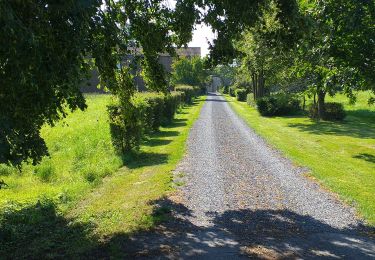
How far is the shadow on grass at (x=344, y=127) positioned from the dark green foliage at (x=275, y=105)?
5.65 m

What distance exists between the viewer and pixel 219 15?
9.02 m

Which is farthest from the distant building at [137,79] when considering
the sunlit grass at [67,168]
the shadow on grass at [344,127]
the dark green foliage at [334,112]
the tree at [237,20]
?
the dark green foliage at [334,112]

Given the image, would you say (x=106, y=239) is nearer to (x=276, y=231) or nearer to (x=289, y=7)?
(x=276, y=231)

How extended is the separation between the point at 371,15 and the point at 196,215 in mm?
8834

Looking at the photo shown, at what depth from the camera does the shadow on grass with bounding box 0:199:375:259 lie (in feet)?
22.3

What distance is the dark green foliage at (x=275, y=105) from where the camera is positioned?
34.9 meters

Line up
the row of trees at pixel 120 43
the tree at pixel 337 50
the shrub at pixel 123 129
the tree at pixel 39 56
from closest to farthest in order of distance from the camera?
the tree at pixel 39 56, the row of trees at pixel 120 43, the tree at pixel 337 50, the shrub at pixel 123 129

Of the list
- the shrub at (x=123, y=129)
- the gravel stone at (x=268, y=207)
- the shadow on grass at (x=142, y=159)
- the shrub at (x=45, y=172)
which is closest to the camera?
the gravel stone at (x=268, y=207)

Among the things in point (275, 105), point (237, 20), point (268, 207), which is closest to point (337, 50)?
point (237, 20)

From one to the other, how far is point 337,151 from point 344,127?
9512mm

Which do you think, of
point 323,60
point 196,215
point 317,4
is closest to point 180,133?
point 323,60

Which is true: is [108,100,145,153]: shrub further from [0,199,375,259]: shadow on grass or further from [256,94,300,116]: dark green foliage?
[256,94,300,116]: dark green foliage

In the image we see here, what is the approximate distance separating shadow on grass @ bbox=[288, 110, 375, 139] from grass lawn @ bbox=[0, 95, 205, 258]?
1053 cm

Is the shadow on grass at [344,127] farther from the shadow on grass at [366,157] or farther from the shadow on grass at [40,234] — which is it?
the shadow on grass at [40,234]
